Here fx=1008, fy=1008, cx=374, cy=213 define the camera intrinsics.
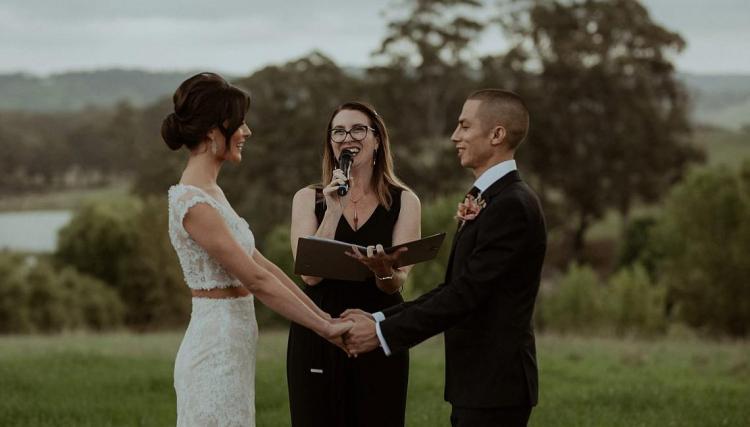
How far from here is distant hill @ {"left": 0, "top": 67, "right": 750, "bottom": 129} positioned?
92.4 metres

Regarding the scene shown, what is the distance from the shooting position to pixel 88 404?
9094mm

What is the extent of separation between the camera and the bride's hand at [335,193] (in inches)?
215

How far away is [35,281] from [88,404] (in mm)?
30734

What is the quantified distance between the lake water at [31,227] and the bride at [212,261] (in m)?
53.0

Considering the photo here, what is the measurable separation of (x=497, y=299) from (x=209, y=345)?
131 centimetres

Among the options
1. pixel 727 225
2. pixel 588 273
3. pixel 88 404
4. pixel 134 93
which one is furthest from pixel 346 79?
pixel 134 93

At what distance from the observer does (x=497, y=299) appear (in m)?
4.32

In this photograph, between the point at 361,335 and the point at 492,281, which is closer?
the point at 492,281

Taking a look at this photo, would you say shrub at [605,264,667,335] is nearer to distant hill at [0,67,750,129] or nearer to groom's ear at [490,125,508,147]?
groom's ear at [490,125,508,147]

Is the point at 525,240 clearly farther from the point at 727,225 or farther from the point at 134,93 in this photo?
the point at 134,93

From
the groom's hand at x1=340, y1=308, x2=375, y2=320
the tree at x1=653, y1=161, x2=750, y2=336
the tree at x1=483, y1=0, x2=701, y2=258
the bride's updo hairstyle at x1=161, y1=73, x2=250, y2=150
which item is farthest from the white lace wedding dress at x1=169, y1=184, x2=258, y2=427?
the tree at x1=483, y1=0, x2=701, y2=258

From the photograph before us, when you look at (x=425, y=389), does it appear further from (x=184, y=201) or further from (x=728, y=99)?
(x=728, y=99)

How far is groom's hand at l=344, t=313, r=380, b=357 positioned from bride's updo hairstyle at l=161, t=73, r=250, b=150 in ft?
3.91

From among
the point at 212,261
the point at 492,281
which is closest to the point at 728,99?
the point at 492,281
